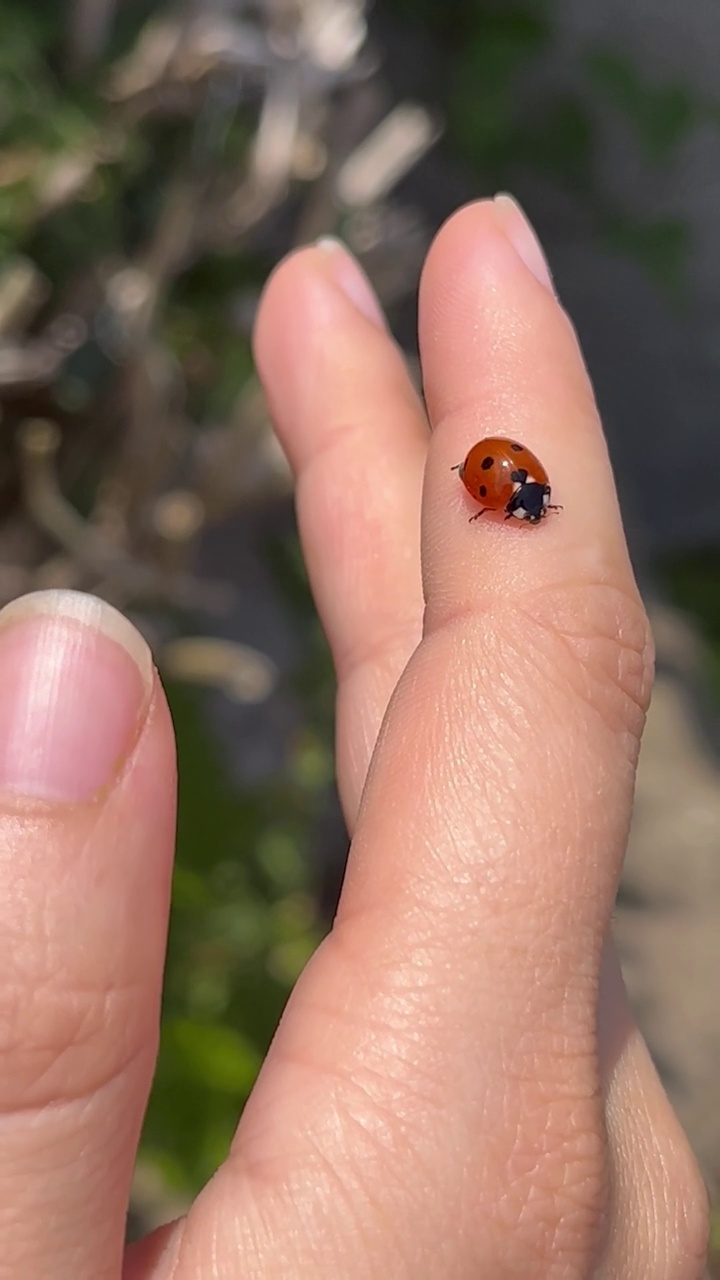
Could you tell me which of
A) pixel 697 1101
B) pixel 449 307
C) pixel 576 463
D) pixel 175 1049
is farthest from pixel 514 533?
pixel 697 1101

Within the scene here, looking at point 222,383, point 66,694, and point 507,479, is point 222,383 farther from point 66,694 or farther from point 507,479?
point 66,694

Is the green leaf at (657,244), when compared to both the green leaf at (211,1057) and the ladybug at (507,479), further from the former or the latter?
the ladybug at (507,479)

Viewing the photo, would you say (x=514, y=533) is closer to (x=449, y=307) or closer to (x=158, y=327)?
(x=449, y=307)

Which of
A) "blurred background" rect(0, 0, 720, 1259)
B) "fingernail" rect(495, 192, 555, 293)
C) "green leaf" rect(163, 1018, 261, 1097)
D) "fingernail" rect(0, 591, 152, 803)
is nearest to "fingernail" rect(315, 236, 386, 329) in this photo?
"fingernail" rect(495, 192, 555, 293)

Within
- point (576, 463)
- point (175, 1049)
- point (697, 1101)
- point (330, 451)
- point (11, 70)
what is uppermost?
point (11, 70)

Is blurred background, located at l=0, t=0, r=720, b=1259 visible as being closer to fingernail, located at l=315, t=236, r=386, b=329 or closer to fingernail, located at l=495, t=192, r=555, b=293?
fingernail, located at l=315, t=236, r=386, b=329

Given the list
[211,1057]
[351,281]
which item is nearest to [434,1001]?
[351,281]

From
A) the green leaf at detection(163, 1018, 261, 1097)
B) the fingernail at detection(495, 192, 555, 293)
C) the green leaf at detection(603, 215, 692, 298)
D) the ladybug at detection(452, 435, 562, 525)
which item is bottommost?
the green leaf at detection(163, 1018, 261, 1097)
